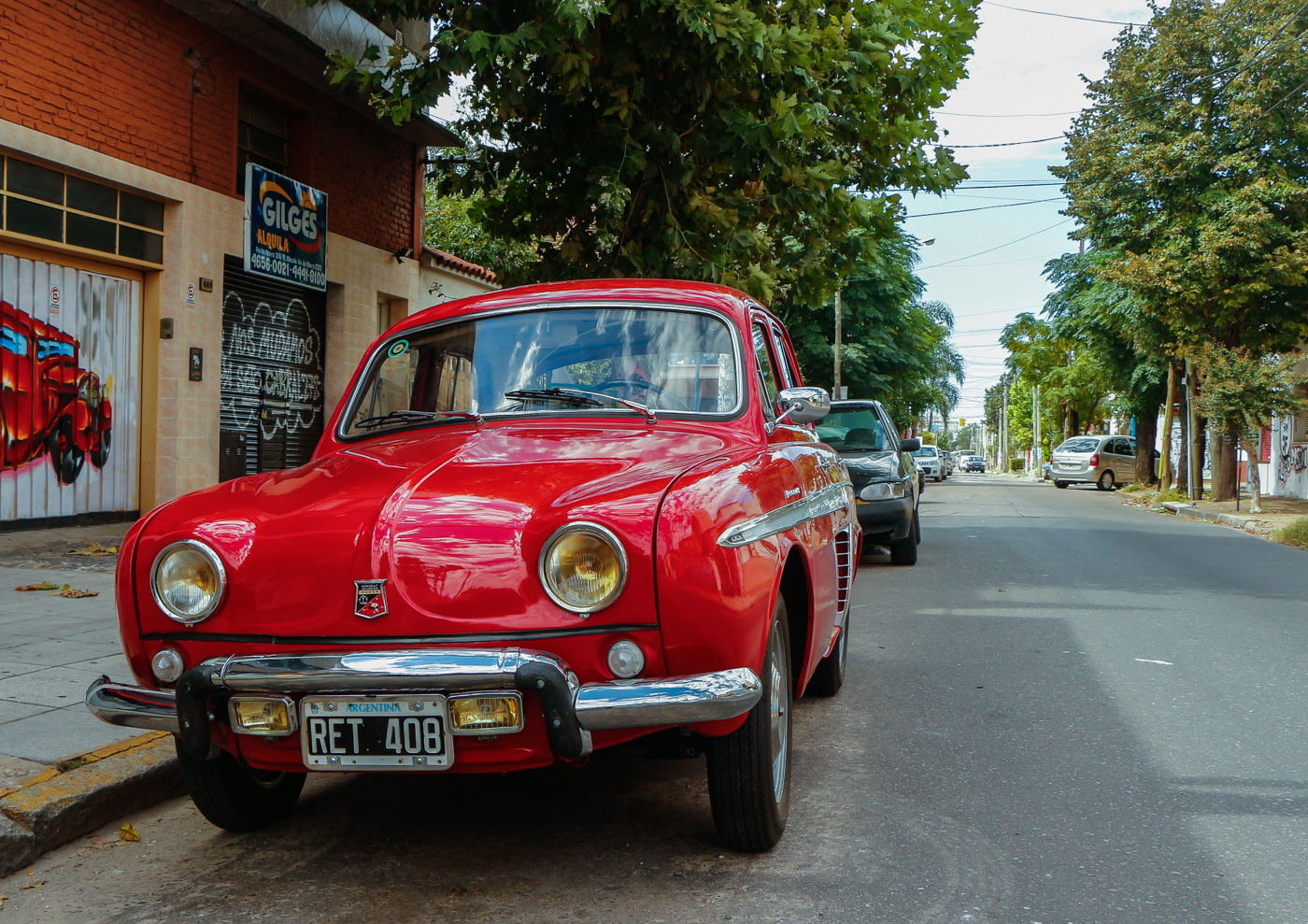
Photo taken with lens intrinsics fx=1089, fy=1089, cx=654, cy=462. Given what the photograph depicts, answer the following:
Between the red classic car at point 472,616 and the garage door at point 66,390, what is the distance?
23.4 feet

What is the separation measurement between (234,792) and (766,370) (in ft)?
8.26

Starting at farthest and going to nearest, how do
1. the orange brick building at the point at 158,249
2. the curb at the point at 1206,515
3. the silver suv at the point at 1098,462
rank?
1. the silver suv at the point at 1098,462
2. the curb at the point at 1206,515
3. the orange brick building at the point at 158,249

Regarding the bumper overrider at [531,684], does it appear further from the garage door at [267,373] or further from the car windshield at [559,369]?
the garage door at [267,373]

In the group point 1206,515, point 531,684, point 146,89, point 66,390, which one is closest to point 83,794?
point 531,684

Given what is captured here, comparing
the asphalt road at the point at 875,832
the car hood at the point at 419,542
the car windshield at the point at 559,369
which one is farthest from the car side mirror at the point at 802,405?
the asphalt road at the point at 875,832

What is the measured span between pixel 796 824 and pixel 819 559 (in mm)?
947

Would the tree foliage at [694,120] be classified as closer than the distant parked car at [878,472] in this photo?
Yes

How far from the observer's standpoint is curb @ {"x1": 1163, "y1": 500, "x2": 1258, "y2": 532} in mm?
18906

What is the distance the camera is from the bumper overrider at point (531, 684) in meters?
2.67

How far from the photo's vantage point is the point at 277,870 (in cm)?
322

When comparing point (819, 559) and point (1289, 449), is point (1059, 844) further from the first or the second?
point (1289, 449)

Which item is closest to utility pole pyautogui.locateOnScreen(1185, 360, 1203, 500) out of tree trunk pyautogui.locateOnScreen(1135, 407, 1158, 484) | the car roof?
tree trunk pyautogui.locateOnScreen(1135, 407, 1158, 484)

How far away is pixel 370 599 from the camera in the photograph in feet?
9.25

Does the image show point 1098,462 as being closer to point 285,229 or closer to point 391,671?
point 285,229
